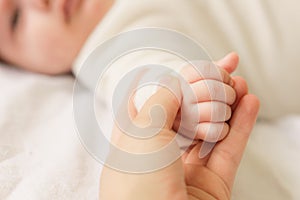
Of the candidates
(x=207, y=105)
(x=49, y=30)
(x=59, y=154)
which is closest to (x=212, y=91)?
(x=207, y=105)

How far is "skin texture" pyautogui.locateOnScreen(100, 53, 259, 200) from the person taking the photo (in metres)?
0.42

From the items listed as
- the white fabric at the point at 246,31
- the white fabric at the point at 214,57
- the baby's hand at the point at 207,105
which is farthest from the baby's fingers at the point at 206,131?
the white fabric at the point at 246,31

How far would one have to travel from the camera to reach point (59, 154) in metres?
0.59

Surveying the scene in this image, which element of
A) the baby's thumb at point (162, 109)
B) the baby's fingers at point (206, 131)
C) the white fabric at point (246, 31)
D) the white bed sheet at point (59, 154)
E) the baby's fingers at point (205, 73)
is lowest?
the white bed sheet at point (59, 154)

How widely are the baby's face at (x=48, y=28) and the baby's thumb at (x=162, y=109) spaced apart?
1.08 feet

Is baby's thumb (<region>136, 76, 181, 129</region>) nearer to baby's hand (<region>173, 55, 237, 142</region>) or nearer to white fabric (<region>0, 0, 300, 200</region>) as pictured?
baby's hand (<region>173, 55, 237, 142</region>)

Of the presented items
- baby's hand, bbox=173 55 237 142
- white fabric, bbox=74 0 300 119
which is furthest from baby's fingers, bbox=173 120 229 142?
white fabric, bbox=74 0 300 119

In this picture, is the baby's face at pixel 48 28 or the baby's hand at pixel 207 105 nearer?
the baby's hand at pixel 207 105

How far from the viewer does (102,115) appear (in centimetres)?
67

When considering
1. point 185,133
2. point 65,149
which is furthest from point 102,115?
point 185,133

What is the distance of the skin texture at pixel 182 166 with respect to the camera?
42 cm

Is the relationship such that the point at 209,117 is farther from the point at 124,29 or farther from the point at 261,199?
the point at 124,29

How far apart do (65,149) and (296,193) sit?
11.4 inches

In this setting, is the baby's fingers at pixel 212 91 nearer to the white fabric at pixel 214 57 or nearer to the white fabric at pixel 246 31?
the white fabric at pixel 214 57
